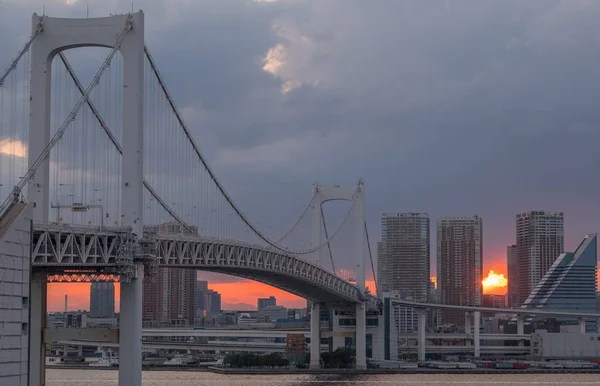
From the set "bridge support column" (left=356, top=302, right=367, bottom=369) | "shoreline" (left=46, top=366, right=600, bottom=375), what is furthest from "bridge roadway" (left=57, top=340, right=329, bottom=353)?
"bridge support column" (left=356, top=302, right=367, bottom=369)

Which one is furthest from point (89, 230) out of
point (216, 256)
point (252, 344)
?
point (252, 344)

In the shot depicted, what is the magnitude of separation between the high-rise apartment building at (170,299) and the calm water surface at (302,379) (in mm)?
56272

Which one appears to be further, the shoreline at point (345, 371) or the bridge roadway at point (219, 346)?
the bridge roadway at point (219, 346)

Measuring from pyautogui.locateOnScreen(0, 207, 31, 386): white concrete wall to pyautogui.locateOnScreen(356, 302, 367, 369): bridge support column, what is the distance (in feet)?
147

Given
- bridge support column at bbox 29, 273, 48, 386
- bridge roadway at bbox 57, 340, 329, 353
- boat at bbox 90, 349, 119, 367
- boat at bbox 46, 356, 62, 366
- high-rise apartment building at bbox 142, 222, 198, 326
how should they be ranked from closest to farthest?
bridge support column at bbox 29, 273, 48, 386, boat at bbox 90, 349, 119, 367, boat at bbox 46, 356, 62, 366, bridge roadway at bbox 57, 340, 329, 353, high-rise apartment building at bbox 142, 222, 198, 326

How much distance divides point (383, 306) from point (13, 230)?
51132 mm

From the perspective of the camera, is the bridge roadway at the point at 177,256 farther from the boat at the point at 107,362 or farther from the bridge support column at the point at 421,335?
the bridge support column at the point at 421,335

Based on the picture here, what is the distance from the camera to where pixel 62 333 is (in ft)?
108

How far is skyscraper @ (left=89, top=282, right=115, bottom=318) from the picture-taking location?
412 ft

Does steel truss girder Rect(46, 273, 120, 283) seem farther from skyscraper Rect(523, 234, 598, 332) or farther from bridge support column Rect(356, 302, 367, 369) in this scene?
skyscraper Rect(523, 234, 598, 332)

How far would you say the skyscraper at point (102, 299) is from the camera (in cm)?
12544

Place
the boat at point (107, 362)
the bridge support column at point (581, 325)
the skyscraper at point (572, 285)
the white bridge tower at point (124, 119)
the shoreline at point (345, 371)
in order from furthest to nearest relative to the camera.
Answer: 1. the skyscraper at point (572, 285)
2. the bridge support column at point (581, 325)
3. the boat at point (107, 362)
4. the shoreline at point (345, 371)
5. the white bridge tower at point (124, 119)

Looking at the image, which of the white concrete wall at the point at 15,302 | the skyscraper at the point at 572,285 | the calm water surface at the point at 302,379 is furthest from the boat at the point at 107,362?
the skyscraper at the point at 572,285

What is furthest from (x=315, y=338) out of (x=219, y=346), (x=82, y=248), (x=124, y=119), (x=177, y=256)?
(x=82, y=248)
